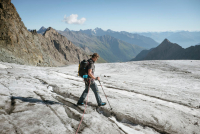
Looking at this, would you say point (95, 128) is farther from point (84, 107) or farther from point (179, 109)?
point (179, 109)

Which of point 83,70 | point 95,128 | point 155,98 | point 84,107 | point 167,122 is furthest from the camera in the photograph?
point 155,98

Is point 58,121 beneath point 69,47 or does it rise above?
beneath

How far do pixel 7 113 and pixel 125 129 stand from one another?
5.17 metres

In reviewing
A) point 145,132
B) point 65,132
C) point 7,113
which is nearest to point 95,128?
point 65,132

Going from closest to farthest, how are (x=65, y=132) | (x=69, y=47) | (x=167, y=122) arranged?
(x=65, y=132) → (x=167, y=122) → (x=69, y=47)

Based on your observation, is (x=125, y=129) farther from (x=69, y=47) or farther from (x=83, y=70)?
(x=69, y=47)

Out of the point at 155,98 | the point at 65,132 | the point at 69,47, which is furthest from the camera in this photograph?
the point at 69,47

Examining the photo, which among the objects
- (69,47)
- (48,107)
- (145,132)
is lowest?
(145,132)

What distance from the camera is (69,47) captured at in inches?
7751

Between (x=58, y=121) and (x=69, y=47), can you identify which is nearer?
(x=58, y=121)

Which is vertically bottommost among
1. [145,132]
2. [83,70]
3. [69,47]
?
[145,132]

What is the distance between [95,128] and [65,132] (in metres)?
1.20

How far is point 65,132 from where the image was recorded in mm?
4449

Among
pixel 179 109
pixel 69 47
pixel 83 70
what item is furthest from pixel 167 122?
pixel 69 47
